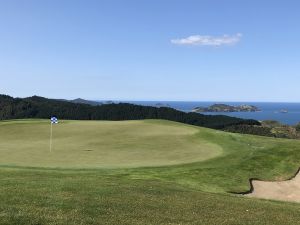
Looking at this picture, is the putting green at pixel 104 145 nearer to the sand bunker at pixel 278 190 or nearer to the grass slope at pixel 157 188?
the grass slope at pixel 157 188

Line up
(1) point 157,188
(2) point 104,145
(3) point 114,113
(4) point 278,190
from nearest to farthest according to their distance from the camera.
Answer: (1) point 157,188, (4) point 278,190, (2) point 104,145, (3) point 114,113

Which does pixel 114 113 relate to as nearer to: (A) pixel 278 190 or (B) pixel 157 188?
(A) pixel 278 190

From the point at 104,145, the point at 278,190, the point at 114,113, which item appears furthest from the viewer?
the point at 114,113

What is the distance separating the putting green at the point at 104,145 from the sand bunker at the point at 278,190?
4.80m

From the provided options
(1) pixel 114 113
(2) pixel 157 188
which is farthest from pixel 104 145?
(1) pixel 114 113

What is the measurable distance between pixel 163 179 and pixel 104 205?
35.2ft

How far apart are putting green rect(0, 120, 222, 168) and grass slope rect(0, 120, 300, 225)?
1.02ft

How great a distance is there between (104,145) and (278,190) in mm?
15211

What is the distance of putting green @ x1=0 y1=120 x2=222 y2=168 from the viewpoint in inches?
1193

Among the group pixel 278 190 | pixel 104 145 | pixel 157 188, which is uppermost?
pixel 104 145

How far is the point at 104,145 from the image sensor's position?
37438 mm

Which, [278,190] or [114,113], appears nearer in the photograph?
[278,190]

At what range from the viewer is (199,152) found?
111ft

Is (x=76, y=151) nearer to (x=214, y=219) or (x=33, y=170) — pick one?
(x=33, y=170)
